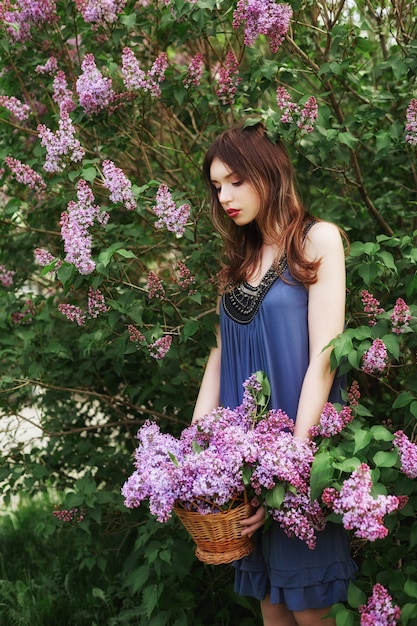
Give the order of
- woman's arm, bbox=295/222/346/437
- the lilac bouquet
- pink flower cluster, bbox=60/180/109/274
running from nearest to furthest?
the lilac bouquet < woman's arm, bbox=295/222/346/437 < pink flower cluster, bbox=60/180/109/274

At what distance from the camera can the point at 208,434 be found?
6.64 feet

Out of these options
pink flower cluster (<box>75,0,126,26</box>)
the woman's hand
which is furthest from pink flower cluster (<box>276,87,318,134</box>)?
→ the woman's hand

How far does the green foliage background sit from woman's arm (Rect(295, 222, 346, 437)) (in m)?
0.09

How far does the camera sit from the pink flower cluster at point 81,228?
7.84 ft

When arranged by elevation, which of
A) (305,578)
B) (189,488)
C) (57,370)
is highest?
(189,488)

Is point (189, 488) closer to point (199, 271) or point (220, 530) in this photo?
point (220, 530)

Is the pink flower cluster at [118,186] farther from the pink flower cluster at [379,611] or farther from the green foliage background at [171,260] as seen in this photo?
the pink flower cluster at [379,611]

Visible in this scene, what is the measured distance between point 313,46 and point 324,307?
1.56 meters

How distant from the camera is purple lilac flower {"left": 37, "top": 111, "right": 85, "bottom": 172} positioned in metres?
2.56

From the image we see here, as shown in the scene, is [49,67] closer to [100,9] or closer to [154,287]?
[100,9]

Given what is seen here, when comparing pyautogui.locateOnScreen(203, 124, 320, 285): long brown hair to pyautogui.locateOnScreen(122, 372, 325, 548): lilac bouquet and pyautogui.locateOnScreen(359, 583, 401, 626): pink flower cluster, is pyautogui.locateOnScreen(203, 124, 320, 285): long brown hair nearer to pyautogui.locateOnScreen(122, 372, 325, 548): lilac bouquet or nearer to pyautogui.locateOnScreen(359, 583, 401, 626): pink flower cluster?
pyautogui.locateOnScreen(122, 372, 325, 548): lilac bouquet

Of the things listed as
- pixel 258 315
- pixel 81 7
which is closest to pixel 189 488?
pixel 258 315

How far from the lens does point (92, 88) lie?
2.73 metres

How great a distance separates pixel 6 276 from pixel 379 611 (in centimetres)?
217
